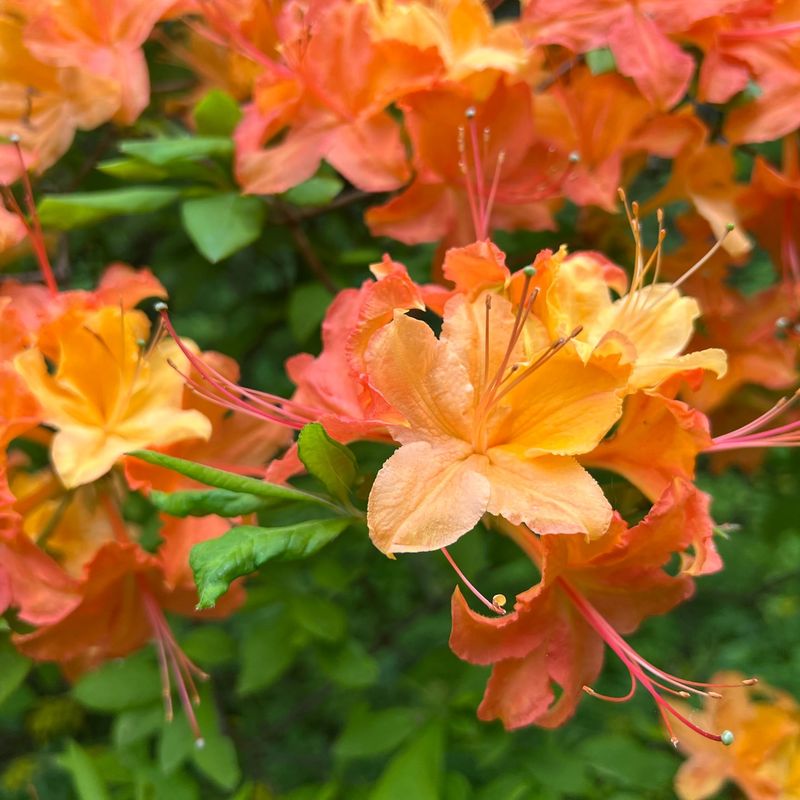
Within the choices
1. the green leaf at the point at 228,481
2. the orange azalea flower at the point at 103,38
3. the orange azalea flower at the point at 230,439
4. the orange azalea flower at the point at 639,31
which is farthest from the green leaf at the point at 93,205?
the orange azalea flower at the point at 639,31

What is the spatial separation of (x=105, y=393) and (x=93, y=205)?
9.6 inches

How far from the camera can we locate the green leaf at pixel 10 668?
43.0 inches

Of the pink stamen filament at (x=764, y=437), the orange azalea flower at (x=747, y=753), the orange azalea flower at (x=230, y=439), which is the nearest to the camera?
the pink stamen filament at (x=764, y=437)

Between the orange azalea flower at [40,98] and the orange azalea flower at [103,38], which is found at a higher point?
the orange azalea flower at [103,38]

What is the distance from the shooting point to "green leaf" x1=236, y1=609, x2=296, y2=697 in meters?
1.22

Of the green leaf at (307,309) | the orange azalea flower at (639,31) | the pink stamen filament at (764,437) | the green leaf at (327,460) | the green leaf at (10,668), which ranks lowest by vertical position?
the green leaf at (10,668)

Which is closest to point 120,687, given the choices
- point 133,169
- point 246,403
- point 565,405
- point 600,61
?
point 246,403

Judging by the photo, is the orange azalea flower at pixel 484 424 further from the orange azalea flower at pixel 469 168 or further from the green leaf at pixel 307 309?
the green leaf at pixel 307 309

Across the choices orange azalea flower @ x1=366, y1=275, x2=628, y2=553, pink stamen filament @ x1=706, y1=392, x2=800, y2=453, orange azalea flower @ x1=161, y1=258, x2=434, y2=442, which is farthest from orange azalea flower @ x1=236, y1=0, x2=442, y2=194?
pink stamen filament @ x1=706, y1=392, x2=800, y2=453

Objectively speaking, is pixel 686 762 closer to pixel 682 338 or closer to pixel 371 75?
pixel 682 338

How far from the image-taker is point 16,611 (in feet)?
3.36

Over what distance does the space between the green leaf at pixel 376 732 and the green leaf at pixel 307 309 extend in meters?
0.51

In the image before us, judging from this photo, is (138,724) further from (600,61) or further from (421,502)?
(600,61)

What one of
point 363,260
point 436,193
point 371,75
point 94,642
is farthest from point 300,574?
point 371,75
